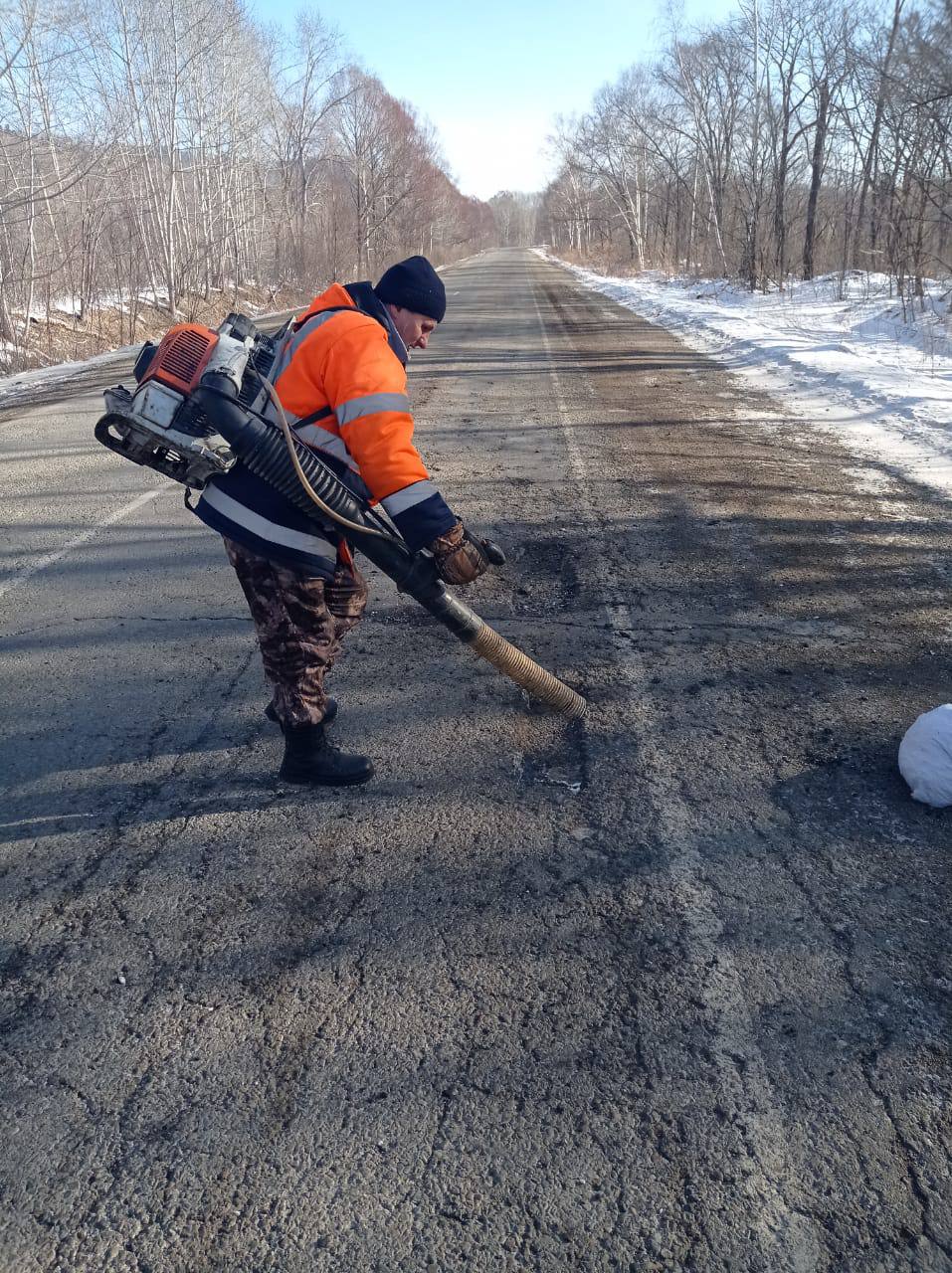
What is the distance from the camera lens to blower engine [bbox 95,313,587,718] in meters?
2.61

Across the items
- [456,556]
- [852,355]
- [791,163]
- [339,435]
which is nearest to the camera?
[339,435]

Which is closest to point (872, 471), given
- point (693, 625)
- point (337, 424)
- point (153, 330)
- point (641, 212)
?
point (693, 625)

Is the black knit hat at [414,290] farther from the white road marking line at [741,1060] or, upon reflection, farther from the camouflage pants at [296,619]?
the white road marking line at [741,1060]

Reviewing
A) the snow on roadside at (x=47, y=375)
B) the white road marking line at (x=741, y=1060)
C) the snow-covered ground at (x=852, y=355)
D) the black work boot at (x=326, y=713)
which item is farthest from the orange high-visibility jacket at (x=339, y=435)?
the snow on roadside at (x=47, y=375)

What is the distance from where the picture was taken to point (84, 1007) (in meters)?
2.30

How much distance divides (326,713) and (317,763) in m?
0.23

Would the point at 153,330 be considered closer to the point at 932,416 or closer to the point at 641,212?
the point at 932,416

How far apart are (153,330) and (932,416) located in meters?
17.4

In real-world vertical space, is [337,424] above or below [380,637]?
above

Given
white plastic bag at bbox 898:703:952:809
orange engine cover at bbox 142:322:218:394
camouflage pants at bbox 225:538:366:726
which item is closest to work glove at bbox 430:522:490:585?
camouflage pants at bbox 225:538:366:726

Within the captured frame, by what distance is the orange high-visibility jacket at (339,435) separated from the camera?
104 inches

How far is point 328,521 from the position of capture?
9.44ft

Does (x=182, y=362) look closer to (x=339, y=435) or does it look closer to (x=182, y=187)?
(x=339, y=435)

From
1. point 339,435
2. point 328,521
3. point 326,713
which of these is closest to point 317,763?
point 326,713
